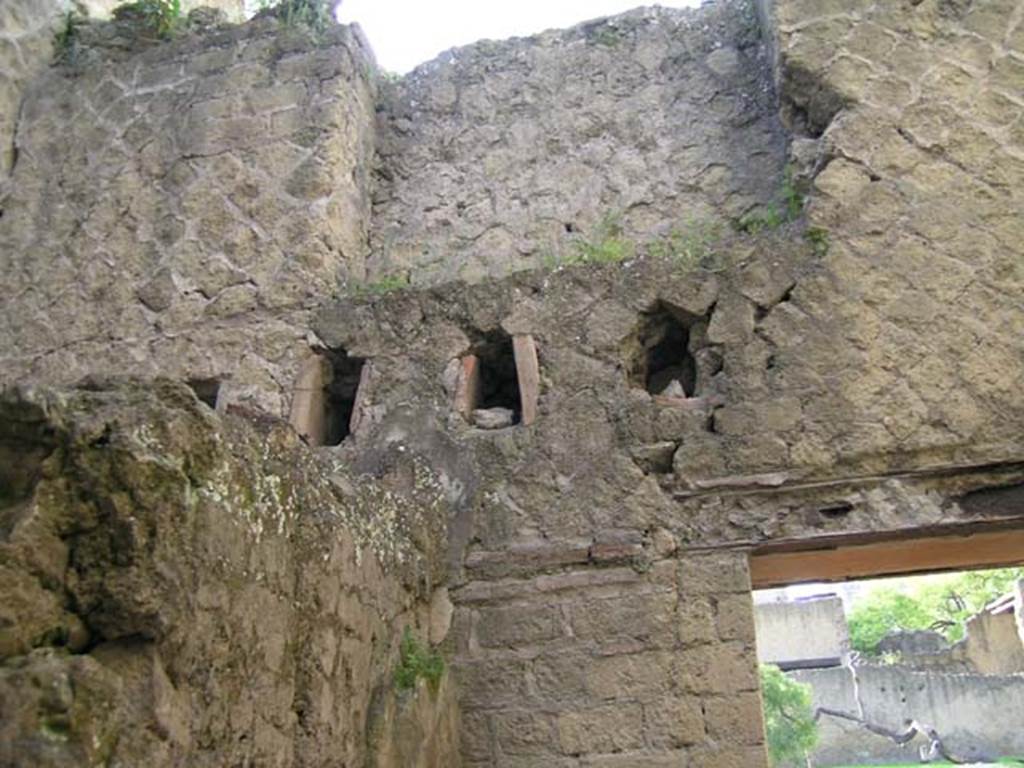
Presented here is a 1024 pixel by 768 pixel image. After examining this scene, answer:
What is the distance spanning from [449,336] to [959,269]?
73.6 inches

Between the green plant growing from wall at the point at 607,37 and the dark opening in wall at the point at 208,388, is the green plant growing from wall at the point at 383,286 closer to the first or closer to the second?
the dark opening in wall at the point at 208,388

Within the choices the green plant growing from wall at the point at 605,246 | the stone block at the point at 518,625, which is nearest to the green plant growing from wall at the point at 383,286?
the green plant growing from wall at the point at 605,246

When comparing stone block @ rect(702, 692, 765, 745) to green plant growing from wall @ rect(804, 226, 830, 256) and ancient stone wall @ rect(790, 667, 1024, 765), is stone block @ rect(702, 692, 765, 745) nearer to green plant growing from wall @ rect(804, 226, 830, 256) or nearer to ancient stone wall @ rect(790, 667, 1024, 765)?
green plant growing from wall @ rect(804, 226, 830, 256)

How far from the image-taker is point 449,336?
439 centimetres

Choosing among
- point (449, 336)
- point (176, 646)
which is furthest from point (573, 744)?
point (176, 646)

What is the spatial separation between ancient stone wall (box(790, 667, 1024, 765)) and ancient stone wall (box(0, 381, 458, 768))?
1486 cm

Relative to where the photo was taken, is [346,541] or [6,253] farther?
[6,253]

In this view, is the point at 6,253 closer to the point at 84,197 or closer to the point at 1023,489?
the point at 84,197

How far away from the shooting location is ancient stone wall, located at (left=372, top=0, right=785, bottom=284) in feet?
15.6

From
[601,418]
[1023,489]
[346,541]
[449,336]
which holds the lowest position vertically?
[346,541]

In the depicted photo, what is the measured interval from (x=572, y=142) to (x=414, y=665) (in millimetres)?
2534

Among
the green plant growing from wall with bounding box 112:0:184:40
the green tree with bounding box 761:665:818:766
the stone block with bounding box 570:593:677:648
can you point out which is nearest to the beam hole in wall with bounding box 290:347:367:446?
the stone block with bounding box 570:593:677:648

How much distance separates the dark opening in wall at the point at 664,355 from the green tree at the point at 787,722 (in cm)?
926

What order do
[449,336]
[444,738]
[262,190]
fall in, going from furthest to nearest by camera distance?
1. [262,190]
2. [449,336]
3. [444,738]
